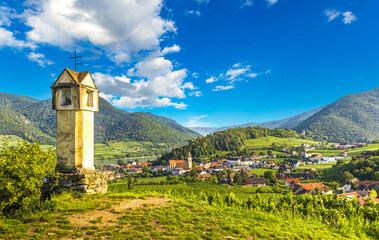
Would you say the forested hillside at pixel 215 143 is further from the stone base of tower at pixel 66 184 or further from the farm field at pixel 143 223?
the farm field at pixel 143 223

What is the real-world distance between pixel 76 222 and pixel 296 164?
11158cm

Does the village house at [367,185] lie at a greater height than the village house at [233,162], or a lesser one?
lesser

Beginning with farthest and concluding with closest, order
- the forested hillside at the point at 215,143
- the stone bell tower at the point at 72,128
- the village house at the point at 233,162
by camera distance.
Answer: the forested hillside at the point at 215,143
the village house at the point at 233,162
the stone bell tower at the point at 72,128

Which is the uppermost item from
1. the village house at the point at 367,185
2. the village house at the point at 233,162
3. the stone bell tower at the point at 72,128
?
the stone bell tower at the point at 72,128

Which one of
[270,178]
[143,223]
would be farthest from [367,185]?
[143,223]

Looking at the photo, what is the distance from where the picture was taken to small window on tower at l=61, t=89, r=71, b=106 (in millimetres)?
9367

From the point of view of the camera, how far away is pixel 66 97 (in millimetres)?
9406

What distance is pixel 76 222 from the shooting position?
652 centimetres

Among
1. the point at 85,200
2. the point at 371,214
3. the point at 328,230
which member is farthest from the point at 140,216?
the point at 371,214

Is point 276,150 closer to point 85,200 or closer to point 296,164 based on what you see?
point 296,164

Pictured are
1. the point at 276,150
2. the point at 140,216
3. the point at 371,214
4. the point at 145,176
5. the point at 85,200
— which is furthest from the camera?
the point at 276,150

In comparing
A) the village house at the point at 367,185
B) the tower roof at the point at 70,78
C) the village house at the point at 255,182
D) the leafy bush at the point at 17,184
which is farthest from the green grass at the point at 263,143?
the tower roof at the point at 70,78

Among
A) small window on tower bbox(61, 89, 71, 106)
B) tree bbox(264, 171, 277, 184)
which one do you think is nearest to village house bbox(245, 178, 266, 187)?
tree bbox(264, 171, 277, 184)

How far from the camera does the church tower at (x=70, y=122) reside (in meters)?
9.27
